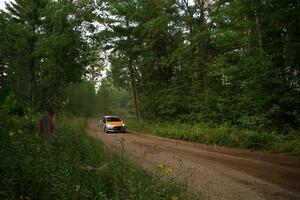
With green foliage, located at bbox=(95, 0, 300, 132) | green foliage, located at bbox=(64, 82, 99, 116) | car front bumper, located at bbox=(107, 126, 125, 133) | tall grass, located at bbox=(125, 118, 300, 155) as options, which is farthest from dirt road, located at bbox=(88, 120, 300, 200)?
green foliage, located at bbox=(64, 82, 99, 116)


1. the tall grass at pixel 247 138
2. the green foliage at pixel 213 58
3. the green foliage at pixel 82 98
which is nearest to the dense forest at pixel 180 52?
the green foliage at pixel 213 58

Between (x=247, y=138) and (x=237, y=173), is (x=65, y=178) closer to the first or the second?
(x=237, y=173)

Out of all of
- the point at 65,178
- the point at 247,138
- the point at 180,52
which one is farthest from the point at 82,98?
the point at 65,178

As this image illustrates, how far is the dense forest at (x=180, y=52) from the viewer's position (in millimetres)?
13797

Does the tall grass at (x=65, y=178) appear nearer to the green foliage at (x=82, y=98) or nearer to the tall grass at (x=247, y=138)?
the tall grass at (x=247, y=138)

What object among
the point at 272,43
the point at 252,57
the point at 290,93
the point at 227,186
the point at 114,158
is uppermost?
the point at 272,43

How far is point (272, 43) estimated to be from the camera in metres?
14.9

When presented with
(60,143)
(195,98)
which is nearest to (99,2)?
(195,98)

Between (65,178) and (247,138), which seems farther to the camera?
(247,138)

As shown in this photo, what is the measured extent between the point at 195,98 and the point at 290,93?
1004 centimetres

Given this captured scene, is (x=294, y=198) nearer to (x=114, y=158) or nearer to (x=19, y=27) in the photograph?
(x=114, y=158)

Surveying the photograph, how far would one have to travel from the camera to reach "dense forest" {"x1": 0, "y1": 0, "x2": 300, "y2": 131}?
45.3 feet

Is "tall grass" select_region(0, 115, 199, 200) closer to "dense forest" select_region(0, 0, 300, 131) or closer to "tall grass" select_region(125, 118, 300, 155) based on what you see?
"dense forest" select_region(0, 0, 300, 131)

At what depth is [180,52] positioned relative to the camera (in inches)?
853
